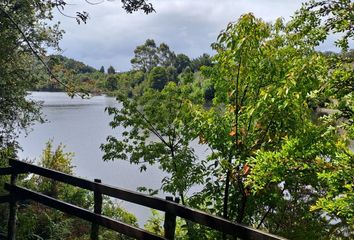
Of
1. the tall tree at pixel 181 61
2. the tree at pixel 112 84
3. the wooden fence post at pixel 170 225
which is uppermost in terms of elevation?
the tall tree at pixel 181 61

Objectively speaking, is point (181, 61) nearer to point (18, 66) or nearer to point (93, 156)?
point (93, 156)

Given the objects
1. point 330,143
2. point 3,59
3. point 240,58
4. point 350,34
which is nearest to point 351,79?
point 350,34

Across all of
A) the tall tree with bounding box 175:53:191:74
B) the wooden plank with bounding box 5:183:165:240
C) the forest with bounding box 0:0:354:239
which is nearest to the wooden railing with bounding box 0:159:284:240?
the wooden plank with bounding box 5:183:165:240

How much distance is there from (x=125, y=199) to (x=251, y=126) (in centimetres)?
199

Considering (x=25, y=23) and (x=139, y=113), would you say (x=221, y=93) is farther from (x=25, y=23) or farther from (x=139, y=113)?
(x=25, y=23)

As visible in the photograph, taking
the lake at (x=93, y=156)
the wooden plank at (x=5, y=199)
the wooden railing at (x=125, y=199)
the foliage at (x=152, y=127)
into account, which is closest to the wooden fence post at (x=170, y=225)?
the wooden railing at (x=125, y=199)

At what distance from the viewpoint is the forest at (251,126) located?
127 inches

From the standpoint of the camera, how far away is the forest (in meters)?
3.23

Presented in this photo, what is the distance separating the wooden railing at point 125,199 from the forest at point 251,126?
50 centimetres

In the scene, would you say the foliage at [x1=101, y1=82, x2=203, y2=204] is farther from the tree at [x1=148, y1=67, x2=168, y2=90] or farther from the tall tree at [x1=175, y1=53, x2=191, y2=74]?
the tall tree at [x1=175, y1=53, x2=191, y2=74]

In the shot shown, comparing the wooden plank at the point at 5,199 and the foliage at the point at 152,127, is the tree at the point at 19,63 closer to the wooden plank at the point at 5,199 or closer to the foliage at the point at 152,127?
the foliage at the point at 152,127

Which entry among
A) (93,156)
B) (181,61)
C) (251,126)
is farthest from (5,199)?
(181,61)

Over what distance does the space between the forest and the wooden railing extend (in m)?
0.50

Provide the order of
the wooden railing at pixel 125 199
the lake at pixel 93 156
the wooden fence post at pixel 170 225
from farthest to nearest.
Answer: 1. the lake at pixel 93 156
2. the wooden fence post at pixel 170 225
3. the wooden railing at pixel 125 199
